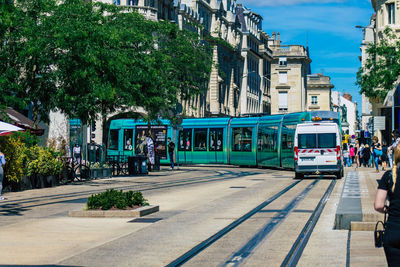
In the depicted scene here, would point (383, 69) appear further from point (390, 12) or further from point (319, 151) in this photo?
point (319, 151)

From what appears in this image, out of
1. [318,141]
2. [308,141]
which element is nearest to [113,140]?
[308,141]

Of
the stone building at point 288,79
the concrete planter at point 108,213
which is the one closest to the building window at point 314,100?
the stone building at point 288,79

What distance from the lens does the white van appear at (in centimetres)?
3266

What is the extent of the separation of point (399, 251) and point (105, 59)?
23.3 meters

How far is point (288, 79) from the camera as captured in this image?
13025 centimetres

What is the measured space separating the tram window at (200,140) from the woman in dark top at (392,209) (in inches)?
1679

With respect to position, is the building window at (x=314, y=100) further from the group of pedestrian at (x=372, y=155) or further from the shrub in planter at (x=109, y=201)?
the shrub in planter at (x=109, y=201)

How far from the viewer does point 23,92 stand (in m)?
28.4

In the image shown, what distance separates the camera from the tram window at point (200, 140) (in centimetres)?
4866

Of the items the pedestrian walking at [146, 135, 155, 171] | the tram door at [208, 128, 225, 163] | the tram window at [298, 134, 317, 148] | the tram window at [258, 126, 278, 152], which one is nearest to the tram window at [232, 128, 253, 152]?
the tram door at [208, 128, 225, 163]

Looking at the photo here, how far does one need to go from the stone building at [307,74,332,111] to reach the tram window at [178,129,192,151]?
9213 centimetres

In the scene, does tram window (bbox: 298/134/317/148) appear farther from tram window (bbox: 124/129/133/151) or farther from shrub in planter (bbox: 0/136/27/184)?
tram window (bbox: 124/129/133/151)

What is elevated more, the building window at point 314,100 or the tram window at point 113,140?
the building window at point 314,100

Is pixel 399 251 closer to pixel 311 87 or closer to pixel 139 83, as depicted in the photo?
pixel 139 83
